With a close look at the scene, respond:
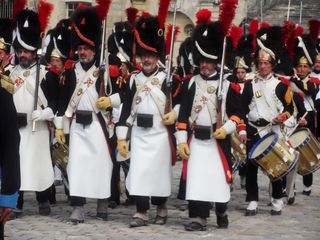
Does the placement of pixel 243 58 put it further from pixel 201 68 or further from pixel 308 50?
pixel 201 68

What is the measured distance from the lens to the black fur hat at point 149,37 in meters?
10.5

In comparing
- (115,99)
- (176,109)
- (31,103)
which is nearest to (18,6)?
(31,103)

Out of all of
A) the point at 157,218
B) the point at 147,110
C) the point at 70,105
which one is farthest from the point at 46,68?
the point at 157,218

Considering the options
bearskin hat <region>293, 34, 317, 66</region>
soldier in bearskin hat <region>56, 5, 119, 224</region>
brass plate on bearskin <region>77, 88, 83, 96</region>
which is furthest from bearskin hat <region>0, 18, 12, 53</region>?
bearskin hat <region>293, 34, 317, 66</region>

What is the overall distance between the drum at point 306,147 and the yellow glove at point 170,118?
7.80 ft

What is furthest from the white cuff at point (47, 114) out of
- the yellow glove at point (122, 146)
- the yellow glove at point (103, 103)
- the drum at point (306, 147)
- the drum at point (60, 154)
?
the drum at point (306, 147)

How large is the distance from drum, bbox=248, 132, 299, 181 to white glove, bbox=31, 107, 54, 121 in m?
2.15

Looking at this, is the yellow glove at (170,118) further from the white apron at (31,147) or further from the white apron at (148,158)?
the white apron at (31,147)

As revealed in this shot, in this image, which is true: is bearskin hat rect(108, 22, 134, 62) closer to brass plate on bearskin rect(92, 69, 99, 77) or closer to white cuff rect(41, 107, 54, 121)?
brass plate on bearskin rect(92, 69, 99, 77)

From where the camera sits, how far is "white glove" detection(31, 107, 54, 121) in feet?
34.7

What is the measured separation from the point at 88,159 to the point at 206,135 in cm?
125

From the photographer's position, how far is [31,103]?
10703 millimetres

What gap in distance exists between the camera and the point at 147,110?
10344mm

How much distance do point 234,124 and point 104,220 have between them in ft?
5.59
